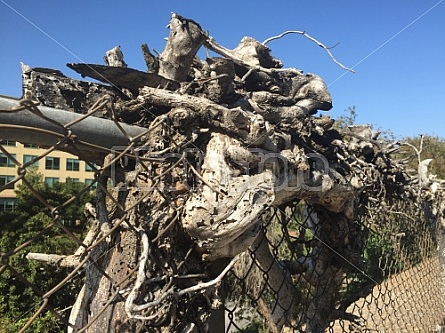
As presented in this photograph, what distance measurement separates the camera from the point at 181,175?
108cm

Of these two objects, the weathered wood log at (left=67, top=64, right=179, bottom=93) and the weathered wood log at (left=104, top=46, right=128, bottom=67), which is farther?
the weathered wood log at (left=104, top=46, right=128, bottom=67)

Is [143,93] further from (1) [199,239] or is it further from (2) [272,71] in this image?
(2) [272,71]

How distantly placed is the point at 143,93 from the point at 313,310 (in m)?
1.54

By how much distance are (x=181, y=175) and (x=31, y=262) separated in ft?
13.5

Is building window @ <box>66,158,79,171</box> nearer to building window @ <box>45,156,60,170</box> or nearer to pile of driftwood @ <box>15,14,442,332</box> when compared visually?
building window @ <box>45,156,60,170</box>

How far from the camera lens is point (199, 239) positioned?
40.4 inches

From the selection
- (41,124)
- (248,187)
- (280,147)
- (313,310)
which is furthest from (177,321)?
(313,310)

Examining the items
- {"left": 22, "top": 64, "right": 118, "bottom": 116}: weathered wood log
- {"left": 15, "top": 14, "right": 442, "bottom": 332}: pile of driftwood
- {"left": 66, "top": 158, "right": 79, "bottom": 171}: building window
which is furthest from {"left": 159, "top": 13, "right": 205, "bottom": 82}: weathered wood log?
{"left": 66, "top": 158, "right": 79, "bottom": 171}: building window

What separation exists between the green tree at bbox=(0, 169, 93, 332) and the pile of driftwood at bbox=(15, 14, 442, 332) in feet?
10.6

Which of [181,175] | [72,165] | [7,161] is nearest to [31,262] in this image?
[7,161]

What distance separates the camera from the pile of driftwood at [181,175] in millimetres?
966

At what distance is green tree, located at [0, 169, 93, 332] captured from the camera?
16.6 ft

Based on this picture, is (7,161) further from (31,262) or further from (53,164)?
(53,164)

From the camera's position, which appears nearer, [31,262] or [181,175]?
[181,175]
